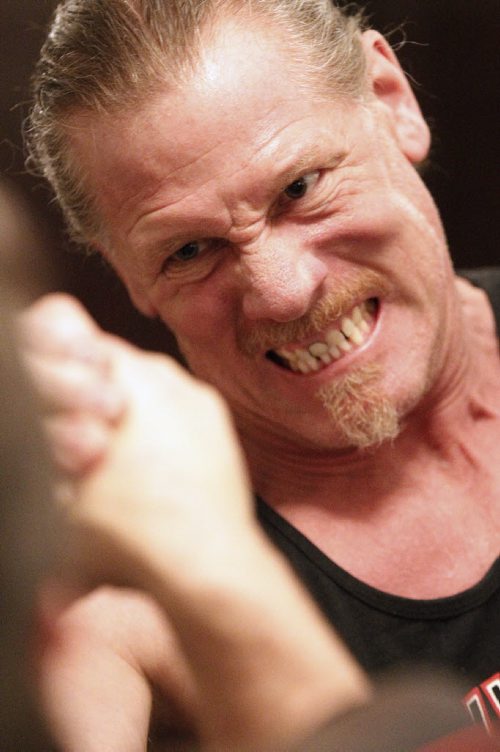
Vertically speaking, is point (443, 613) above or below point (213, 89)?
below

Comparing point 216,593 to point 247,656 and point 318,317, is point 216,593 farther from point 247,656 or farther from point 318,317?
point 318,317

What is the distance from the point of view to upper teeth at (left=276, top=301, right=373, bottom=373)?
907mm

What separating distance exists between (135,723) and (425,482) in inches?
18.4

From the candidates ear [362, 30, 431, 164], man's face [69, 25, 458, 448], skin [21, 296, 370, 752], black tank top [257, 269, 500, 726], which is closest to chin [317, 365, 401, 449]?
man's face [69, 25, 458, 448]

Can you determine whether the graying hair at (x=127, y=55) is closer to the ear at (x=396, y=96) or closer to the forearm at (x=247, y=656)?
the ear at (x=396, y=96)

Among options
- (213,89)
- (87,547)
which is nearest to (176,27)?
(213,89)

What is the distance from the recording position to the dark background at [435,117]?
3.21ft

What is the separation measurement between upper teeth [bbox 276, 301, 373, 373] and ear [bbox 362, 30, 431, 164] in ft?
0.56

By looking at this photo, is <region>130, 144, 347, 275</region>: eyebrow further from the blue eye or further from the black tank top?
the black tank top

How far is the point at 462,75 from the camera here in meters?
1.30

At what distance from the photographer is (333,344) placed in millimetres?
911

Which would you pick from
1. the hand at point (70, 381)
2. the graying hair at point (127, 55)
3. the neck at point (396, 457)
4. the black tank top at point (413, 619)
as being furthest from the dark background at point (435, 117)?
the hand at point (70, 381)

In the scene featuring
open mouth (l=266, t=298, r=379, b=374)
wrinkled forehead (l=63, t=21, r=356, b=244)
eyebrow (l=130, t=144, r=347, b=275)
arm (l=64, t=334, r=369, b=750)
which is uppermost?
arm (l=64, t=334, r=369, b=750)

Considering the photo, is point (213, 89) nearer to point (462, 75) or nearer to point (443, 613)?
point (443, 613)
